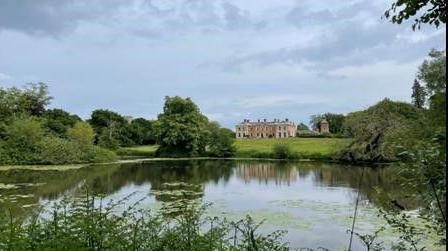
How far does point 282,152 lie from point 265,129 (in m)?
54.2

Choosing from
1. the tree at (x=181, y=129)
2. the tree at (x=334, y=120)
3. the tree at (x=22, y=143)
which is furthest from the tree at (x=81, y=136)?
the tree at (x=334, y=120)

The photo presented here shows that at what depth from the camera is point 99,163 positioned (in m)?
45.5

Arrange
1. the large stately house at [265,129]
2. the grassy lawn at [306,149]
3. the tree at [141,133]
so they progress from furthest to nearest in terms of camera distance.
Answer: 1. the large stately house at [265,129]
2. the tree at [141,133]
3. the grassy lawn at [306,149]

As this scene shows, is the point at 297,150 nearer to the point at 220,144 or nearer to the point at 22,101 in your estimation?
the point at 220,144

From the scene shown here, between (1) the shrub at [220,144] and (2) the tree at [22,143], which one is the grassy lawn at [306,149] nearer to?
(1) the shrub at [220,144]

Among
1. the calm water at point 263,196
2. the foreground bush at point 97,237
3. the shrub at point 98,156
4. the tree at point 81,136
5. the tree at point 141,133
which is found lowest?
the calm water at point 263,196

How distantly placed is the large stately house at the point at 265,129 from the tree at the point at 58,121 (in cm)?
4856

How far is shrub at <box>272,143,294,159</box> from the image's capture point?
55100 mm

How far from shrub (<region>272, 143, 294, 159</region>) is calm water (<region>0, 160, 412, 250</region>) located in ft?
70.2

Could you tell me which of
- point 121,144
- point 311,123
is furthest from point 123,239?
point 311,123

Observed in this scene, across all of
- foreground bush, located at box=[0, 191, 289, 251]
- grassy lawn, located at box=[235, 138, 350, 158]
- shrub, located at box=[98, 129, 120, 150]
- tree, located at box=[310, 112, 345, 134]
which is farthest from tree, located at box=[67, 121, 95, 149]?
tree, located at box=[310, 112, 345, 134]

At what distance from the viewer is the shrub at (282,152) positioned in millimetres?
55100

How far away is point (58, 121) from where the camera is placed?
58156 mm

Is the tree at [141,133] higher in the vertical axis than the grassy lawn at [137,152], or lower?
higher
